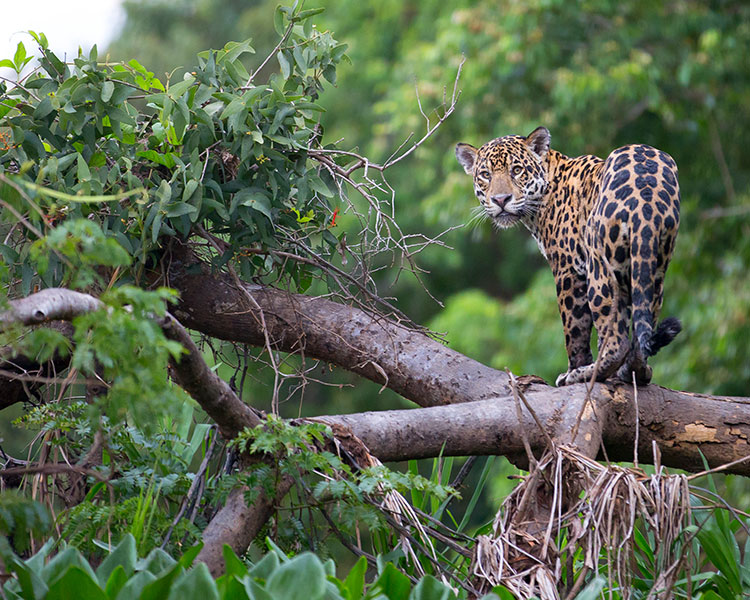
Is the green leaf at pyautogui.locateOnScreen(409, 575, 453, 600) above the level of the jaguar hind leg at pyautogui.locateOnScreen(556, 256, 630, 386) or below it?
below

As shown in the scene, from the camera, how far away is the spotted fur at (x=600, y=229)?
387 centimetres

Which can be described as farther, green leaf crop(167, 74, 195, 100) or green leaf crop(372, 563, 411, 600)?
green leaf crop(167, 74, 195, 100)

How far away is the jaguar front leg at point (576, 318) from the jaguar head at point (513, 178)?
540 mm

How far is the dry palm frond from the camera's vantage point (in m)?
2.80

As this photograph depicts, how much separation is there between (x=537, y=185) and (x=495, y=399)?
168 cm

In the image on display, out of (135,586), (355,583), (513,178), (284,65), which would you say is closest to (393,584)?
(355,583)

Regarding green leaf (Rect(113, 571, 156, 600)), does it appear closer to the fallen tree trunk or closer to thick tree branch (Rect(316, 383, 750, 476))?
the fallen tree trunk

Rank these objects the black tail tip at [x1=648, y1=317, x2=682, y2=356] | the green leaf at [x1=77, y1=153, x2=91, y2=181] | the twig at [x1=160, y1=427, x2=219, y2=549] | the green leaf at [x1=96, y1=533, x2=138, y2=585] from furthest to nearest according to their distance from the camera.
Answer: the black tail tip at [x1=648, y1=317, x2=682, y2=356] < the green leaf at [x1=77, y1=153, x2=91, y2=181] < the twig at [x1=160, y1=427, x2=219, y2=549] < the green leaf at [x1=96, y1=533, x2=138, y2=585]

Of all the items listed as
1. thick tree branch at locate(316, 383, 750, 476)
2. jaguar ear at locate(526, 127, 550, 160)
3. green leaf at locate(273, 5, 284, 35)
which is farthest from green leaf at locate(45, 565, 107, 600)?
jaguar ear at locate(526, 127, 550, 160)

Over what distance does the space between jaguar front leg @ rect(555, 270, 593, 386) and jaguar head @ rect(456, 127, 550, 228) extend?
0.54 metres

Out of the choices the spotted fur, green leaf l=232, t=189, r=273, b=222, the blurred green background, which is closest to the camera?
green leaf l=232, t=189, r=273, b=222

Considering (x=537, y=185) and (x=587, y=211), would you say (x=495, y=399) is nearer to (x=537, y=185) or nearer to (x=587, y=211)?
(x=587, y=211)

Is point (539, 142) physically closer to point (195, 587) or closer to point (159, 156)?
point (159, 156)

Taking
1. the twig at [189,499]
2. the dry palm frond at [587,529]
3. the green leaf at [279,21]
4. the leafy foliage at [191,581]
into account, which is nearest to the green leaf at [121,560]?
the leafy foliage at [191,581]
